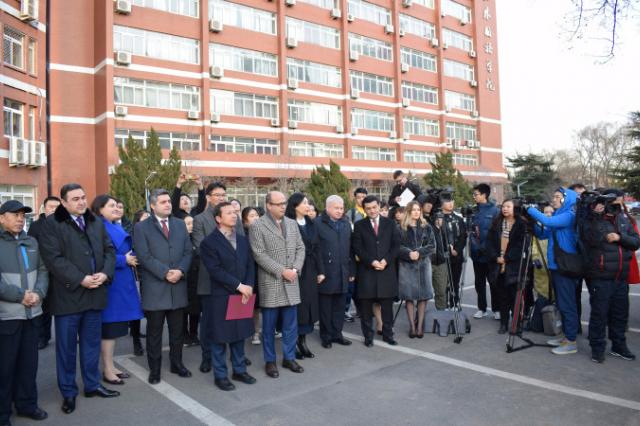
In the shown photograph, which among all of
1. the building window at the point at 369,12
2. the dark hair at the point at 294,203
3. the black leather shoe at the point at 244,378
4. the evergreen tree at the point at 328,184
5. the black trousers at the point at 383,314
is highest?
the building window at the point at 369,12

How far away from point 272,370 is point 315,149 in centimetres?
3473

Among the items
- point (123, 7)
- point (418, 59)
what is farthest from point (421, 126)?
point (123, 7)

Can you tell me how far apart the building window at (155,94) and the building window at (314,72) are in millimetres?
8278

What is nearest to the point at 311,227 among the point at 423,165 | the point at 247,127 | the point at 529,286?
the point at 529,286

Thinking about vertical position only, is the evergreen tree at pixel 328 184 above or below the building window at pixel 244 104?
below

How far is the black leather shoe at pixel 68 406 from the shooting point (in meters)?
4.41

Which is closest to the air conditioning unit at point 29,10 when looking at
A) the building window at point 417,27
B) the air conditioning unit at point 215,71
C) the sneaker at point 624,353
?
the air conditioning unit at point 215,71

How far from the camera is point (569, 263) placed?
19.2ft

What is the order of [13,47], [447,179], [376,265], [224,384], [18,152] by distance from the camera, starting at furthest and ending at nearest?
[447,179] < [18,152] < [13,47] < [376,265] < [224,384]

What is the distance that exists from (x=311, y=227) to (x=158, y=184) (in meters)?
22.8

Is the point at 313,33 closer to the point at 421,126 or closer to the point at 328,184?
the point at 421,126

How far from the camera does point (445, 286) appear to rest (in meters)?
7.89

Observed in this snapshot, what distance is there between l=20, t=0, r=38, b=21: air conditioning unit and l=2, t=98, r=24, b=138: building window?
Result: 383cm

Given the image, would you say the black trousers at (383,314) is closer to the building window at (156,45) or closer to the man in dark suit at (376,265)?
the man in dark suit at (376,265)
